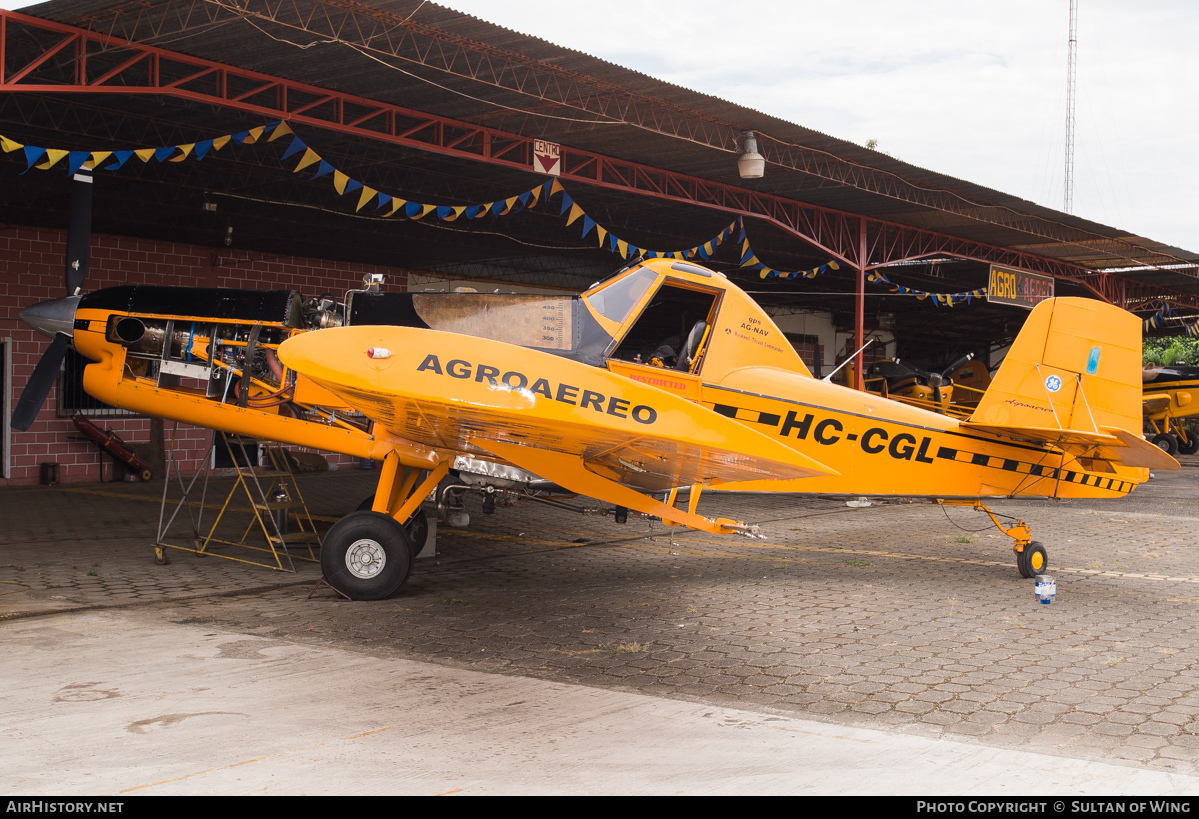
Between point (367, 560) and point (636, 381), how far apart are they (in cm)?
253

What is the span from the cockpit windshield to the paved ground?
227 cm

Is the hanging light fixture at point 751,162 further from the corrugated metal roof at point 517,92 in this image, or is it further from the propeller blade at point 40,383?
the propeller blade at point 40,383

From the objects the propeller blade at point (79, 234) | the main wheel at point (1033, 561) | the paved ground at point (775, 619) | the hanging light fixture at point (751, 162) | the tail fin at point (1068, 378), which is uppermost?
the hanging light fixture at point (751, 162)

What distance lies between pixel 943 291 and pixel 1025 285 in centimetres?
1242

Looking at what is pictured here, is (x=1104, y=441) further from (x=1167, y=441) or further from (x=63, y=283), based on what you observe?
(x=1167, y=441)

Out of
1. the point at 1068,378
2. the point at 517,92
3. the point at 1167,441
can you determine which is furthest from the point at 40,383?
the point at 1167,441

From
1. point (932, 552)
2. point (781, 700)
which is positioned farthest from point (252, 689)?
point (932, 552)

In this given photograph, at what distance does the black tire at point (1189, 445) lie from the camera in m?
31.4

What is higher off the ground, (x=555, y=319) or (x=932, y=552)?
(x=555, y=319)

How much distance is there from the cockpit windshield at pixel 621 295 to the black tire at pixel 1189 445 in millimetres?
30552

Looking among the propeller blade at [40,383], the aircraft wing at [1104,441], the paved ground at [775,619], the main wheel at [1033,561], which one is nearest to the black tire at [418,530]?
the paved ground at [775,619]

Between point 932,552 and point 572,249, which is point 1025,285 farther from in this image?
point 932,552

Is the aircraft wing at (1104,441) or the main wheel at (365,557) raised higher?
the aircraft wing at (1104,441)

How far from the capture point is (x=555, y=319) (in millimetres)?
7285
